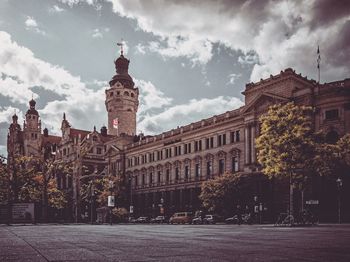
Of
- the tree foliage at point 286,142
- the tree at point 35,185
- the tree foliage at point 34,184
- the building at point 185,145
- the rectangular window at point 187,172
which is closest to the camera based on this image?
the tree foliage at point 286,142

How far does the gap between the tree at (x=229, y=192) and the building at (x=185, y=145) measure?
4.69 feet

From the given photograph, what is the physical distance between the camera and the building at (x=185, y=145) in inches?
2239

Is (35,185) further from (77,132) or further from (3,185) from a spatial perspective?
(77,132)

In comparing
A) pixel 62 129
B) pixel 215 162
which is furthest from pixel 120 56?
pixel 215 162

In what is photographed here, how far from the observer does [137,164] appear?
95.5 metres

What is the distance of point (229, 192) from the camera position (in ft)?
199

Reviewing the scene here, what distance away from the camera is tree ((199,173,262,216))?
61.1m

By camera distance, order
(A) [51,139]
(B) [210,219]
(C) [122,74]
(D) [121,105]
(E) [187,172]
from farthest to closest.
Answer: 1. (A) [51,139]
2. (C) [122,74]
3. (D) [121,105]
4. (E) [187,172]
5. (B) [210,219]

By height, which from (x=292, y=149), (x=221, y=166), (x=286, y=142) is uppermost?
(x=286, y=142)

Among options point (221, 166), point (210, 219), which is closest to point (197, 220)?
point (210, 219)

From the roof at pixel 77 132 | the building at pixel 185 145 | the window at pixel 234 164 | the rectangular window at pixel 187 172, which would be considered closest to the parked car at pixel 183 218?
the building at pixel 185 145

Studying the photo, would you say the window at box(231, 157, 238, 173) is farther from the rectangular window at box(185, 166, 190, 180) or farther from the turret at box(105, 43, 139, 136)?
the turret at box(105, 43, 139, 136)

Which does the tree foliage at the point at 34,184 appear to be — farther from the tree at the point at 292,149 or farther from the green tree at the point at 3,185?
the tree at the point at 292,149

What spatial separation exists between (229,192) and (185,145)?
21.5m
